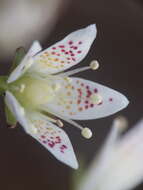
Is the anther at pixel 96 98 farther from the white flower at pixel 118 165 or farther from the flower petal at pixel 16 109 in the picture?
the white flower at pixel 118 165

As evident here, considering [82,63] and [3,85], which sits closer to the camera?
[3,85]

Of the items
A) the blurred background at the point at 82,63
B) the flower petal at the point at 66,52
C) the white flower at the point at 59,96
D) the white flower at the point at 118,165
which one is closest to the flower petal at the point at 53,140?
the white flower at the point at 59,96

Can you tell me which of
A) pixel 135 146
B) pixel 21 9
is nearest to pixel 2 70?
pixel 21 9

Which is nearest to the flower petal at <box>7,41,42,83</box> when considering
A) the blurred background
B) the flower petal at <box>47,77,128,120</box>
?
the flower petal at <box>47,77,128,120</box>

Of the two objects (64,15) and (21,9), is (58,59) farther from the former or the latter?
(64,15)

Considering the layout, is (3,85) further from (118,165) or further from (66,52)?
(118,165)

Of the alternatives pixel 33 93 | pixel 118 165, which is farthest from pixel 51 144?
pixel 118 165
